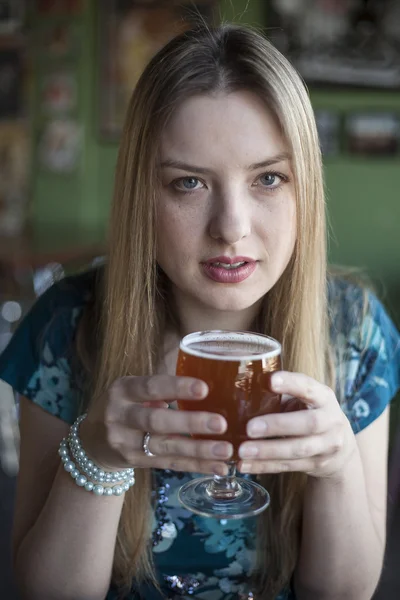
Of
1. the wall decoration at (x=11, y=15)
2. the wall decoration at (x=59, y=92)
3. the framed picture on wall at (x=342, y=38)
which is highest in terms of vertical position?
the wall decoration at (x=11, y=15)

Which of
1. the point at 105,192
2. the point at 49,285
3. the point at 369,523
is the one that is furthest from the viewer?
the point at 105,192

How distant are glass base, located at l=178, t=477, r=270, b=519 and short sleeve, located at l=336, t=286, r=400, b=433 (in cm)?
39

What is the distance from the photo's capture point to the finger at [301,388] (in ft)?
3.37

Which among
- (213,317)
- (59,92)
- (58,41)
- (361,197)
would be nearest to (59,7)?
(58,41)

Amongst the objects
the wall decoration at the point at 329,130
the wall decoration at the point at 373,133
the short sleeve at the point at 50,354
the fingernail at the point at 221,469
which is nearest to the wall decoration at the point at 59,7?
the wall decoration at the point at 329,130

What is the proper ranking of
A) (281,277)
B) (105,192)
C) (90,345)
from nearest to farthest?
(281,277)
(90,345)
(105,192)

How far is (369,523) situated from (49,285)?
92 centimetres

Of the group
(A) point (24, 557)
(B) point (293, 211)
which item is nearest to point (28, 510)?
(A) point (24, 557)

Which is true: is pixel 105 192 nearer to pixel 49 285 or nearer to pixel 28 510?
pixel 49 285

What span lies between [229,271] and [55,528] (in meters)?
0.57

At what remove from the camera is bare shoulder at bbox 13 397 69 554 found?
4.83 feet

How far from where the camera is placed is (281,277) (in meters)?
1.49

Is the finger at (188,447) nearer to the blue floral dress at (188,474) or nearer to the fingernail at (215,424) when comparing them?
the fingernail at (215,424)

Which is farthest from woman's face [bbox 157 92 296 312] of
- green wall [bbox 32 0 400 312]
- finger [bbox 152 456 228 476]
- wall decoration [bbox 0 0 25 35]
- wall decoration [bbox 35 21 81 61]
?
wall decoration [bbox 0 0 25 35]
